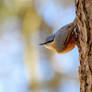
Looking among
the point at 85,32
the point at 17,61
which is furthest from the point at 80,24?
the point at 17,61

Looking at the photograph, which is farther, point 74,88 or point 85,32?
point 74,88

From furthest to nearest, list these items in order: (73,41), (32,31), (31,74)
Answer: (32,31) → (31,74) → (73,41)

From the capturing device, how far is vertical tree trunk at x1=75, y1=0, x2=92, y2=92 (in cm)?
168

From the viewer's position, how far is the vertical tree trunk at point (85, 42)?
5.50 feet

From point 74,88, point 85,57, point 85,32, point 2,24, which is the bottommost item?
point 74,88

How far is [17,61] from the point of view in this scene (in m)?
6.10

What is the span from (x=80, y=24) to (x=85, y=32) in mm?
90

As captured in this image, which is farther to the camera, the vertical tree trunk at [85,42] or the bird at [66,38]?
the bird at [66,38]

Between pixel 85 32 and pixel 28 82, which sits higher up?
pixel 85 32

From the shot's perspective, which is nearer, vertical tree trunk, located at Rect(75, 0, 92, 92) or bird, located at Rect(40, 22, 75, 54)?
vertical tree trunk, located at Rect(75, 0, 92, 92)

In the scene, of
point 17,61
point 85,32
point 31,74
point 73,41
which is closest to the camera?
point 85,32

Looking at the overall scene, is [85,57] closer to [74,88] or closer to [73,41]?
[73,41]

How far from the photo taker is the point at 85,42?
5.62ft

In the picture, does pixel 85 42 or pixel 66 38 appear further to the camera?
pixel 66 38
